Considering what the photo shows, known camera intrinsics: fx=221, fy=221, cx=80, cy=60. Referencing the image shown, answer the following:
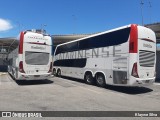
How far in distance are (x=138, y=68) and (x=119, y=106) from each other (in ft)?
12.6

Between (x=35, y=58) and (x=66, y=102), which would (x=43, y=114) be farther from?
(x=35, y=58)

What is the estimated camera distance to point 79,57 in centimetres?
1755

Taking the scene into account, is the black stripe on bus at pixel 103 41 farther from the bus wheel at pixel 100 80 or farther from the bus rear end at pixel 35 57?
the bus rear end at pixel 35 57

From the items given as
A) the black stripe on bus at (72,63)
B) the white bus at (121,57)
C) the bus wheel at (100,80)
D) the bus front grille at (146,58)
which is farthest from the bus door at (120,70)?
the black stripe on bus at (72,63)

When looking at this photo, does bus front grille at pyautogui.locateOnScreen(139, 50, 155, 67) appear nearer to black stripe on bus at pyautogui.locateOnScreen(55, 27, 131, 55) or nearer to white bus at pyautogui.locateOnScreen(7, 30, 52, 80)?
black stripe on bus at pyautogui.locateOnScreen(55, 27, 131, 55)

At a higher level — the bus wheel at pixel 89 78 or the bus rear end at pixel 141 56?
the bus rear end at pixel 141 56

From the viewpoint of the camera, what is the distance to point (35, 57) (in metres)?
15.7

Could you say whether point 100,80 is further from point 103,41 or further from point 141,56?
point 141,56

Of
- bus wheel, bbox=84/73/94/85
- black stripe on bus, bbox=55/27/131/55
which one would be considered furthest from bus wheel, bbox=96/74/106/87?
black stripe on bus, bbox=55/27/131/55

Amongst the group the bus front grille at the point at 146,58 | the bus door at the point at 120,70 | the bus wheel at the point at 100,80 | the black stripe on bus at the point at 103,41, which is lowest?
the bus wheel at the point at 100,80

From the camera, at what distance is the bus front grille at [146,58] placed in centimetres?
1225

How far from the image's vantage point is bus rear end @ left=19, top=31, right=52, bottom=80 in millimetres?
15195

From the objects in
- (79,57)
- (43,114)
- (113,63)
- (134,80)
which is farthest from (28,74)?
(43,114)

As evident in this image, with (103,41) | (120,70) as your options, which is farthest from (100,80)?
(103,41)
